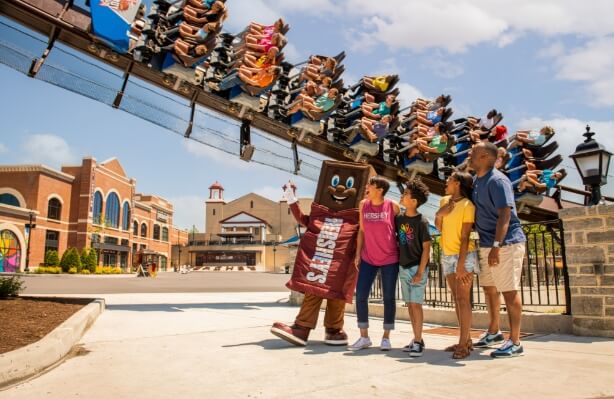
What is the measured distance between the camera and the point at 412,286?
4.30 metres

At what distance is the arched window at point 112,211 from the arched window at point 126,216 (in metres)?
1.73

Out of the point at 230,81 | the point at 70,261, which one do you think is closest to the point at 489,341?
the point at 230,81

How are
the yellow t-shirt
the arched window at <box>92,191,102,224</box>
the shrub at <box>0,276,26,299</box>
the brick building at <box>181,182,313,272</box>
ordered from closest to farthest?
1. the yellow t-shirt
2. the shrub at <box>0,276,26,299</box>
3. the arched window at <box>92,191,102,224</box>
4. the brick building at <box>181,182,313,272</box>

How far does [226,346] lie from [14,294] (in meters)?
5.18

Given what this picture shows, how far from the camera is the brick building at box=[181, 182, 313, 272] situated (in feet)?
240

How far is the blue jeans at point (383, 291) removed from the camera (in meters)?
4.44

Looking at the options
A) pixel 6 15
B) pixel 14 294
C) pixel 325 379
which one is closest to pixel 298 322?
pixel 325 379

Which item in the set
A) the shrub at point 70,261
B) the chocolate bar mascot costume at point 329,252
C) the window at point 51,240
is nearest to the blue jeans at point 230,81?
the chocolate bar mascot costume at point 329,252

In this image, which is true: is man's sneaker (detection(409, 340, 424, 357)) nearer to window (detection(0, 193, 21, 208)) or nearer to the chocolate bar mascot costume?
the chocolate bar mascot costume

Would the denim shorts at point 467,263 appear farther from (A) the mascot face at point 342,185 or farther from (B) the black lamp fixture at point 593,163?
(B) the black lamp fixture at point 593,163

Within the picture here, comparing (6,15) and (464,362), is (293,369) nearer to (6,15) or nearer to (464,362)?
(464,362)

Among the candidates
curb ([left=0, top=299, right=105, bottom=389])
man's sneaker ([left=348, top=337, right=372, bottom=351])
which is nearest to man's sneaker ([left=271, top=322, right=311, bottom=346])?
man's sneaker ([left=348, top=337, right=372, bottom=351])

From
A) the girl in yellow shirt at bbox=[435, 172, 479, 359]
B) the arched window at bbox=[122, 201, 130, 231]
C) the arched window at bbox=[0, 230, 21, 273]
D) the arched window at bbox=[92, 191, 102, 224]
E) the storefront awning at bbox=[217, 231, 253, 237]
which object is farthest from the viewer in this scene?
the storefront awning at bbox=[217, 231, 253, 237]

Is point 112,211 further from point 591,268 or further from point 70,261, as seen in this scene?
point 591,268
